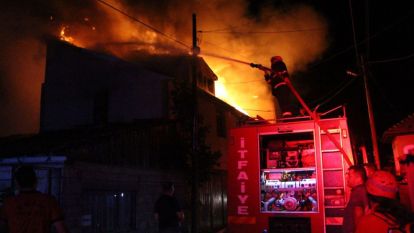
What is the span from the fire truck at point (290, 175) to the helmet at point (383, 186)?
4.08 m

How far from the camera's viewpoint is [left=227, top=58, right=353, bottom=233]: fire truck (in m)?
7.26

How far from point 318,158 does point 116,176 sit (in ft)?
→ 21.2

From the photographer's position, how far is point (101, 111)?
1736 cm

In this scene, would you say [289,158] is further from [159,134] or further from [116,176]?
[159,134]

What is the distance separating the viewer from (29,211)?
4148 mm

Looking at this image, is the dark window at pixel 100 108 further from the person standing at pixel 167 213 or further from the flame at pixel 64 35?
the person standing at pixel 167 213

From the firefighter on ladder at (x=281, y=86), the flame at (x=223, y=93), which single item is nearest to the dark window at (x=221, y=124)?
the flame at (x=223, y=93)

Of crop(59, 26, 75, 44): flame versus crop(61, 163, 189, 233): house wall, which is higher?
crop(59, 26, 75, 44): flame

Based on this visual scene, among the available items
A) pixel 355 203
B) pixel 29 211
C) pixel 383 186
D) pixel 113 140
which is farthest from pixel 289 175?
pixel 113 140

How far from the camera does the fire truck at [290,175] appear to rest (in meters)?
7.26

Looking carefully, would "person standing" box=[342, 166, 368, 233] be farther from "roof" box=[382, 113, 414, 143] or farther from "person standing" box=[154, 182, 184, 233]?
"roof" box=[382, 113, 414, 143]

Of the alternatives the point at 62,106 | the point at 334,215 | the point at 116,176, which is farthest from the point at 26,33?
the point at 334,215

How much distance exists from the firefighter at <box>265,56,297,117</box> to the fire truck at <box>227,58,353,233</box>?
47 centimetres

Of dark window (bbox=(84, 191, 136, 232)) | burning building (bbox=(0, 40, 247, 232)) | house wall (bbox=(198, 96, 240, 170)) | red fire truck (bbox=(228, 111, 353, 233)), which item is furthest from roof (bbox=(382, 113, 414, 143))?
dark window (bbox=(84, 191, 136, 232))
